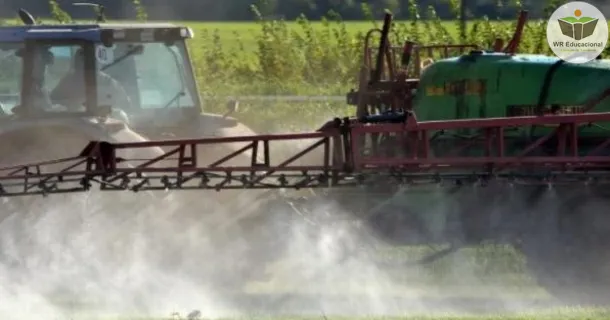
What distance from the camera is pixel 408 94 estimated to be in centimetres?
1138

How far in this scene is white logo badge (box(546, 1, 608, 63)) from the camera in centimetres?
1298

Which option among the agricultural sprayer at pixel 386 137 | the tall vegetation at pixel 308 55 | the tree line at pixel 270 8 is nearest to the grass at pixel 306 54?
the tall vegetation at pixel 308 55

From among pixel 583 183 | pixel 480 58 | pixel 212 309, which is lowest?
pixel 212 309

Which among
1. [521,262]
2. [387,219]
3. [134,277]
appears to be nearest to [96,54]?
[134,277]

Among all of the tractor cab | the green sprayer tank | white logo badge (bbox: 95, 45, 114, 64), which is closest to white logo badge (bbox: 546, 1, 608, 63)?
the green sprayer tank

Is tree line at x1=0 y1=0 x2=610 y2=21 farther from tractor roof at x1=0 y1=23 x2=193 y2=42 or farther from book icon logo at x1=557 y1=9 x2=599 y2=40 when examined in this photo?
tractor roof at x1=0 y1=23 x2=193 y2=42

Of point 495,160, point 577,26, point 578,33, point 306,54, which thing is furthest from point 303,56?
point 495,160

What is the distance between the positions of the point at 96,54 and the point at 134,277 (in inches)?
89.9

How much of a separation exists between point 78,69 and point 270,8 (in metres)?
15.6

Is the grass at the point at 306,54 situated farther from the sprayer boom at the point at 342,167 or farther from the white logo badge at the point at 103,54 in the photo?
the sprayer boom at the point at 342,167

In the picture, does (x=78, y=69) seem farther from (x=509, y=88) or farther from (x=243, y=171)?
(x=509, y=88)

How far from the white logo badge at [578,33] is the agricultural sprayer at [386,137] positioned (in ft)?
4.46

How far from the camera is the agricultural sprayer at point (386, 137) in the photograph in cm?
992

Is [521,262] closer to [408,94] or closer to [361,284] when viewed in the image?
[361,284]
